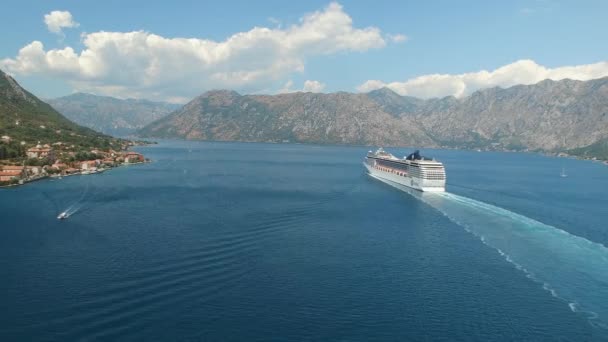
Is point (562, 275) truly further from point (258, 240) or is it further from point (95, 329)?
point (95, 329)

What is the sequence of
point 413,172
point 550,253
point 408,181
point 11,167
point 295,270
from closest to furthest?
point 295,270, point 550,253, point 11,167, point 413,172, point 408,181

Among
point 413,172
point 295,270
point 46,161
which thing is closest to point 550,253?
point 295,270

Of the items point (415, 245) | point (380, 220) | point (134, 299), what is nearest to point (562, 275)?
point (415, 245)

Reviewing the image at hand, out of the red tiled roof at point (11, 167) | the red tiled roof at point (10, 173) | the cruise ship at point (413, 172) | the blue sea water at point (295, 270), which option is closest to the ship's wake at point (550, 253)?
the blue sea water at point (295, 270)

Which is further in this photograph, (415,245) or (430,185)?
(430,185)

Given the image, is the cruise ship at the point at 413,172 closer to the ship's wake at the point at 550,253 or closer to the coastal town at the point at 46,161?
the ship's wake at the point at 550,253

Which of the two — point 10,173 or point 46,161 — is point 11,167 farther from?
point 46,161
